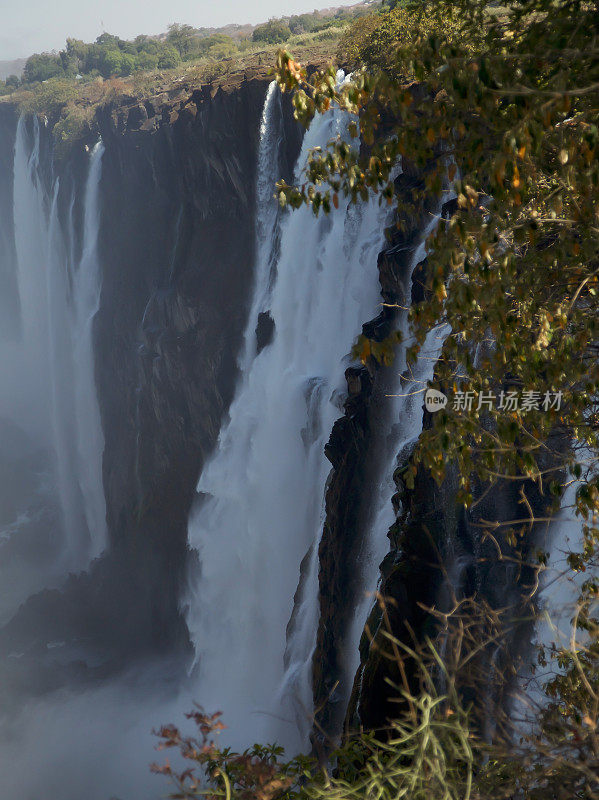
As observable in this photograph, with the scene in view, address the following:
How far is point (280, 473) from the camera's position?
13820mm

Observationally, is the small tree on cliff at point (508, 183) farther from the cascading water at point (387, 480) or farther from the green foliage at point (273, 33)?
the green foliage at point (273, 33)

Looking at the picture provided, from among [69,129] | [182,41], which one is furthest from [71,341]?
[182,41]

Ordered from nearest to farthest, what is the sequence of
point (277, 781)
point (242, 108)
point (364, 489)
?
point (277, 781) < point (364, 489) < point (242, 108)

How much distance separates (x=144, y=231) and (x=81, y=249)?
13.6 feet

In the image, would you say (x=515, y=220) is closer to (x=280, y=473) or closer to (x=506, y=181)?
(x=506, y=181)

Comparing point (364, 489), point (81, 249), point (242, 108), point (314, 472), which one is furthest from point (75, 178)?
point (364, 489)

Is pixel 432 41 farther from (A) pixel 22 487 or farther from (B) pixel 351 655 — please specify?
(A) pixel 22 487

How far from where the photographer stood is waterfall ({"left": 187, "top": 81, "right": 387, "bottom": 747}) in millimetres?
12617

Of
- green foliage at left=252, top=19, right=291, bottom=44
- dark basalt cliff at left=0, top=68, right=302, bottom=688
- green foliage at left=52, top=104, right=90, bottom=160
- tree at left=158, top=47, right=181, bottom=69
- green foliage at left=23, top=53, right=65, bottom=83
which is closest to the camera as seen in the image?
dark basalt cliff at left=0, top=68, right=302, bottom=688

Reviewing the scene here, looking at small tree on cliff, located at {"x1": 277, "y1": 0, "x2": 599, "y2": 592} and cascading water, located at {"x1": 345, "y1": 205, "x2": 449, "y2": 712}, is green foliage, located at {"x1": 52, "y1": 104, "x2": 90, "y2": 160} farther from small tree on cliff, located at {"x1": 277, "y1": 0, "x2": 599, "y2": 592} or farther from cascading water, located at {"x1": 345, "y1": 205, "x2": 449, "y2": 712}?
small tree on cliff, located at {"x1": 277, "y1": 0, "x2": 599, "y2": 592}

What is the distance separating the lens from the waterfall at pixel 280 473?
A: 1262 cm

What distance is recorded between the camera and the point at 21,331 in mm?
36844

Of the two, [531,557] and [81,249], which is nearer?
[531,557]

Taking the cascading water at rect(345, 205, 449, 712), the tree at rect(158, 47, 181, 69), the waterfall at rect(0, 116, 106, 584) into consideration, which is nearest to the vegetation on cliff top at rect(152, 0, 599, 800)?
the cascading water at rect(345, 205, 449, 712)
